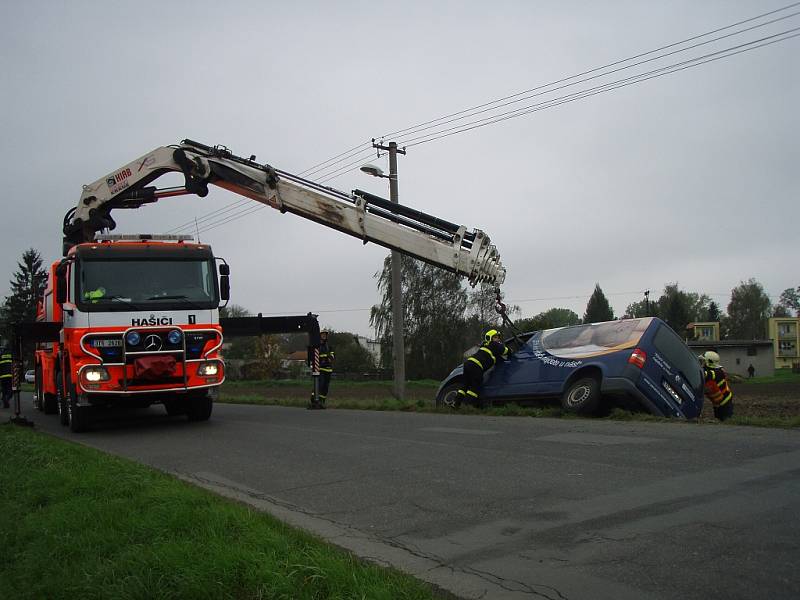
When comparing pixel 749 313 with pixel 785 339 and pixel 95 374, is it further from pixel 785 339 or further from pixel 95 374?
pixel 95 374

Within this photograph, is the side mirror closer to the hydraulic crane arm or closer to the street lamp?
the hydraulic crane arm

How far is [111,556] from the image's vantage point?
463cm

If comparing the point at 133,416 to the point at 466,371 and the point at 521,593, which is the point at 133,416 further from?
the point at 521,593

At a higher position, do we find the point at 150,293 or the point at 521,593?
the point at 150,293

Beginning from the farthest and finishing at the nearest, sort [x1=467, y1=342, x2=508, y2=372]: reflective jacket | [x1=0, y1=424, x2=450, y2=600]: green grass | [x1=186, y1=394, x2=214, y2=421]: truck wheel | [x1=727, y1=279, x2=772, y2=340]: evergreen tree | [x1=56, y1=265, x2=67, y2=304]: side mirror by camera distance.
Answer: [x1=727, y1=279, x2=772, y2=340]: evergreen tree → [x1=186, y1=394, x2=214, y2=421]: truck wheel → [x1=467, y1=342, x2=508, y2=372]: reflective jacket → [x1=56, y1=265, x2=67, y2=304]: side mirror → [x1=0, y1=424, x2=450, y2=600]: green grass

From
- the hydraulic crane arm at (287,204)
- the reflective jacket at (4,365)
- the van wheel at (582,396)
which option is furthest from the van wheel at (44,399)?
the van wheel at (582,396)

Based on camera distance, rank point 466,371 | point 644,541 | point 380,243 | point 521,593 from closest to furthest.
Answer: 1. point 521,593
2. point 644,541
3. point 466,371
4. point 380,243

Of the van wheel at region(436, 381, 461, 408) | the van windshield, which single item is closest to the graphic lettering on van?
the van wheel at region(436, 381, 461, 408)

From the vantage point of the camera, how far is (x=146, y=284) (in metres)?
12.2

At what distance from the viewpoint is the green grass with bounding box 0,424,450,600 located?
3.93 m

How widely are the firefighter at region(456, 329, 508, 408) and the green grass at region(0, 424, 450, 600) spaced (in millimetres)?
7287

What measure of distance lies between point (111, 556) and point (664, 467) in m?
4.86

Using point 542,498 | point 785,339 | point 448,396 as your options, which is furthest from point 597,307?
point 542,498

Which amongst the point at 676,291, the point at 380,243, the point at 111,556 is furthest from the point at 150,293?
the point at 676,291
